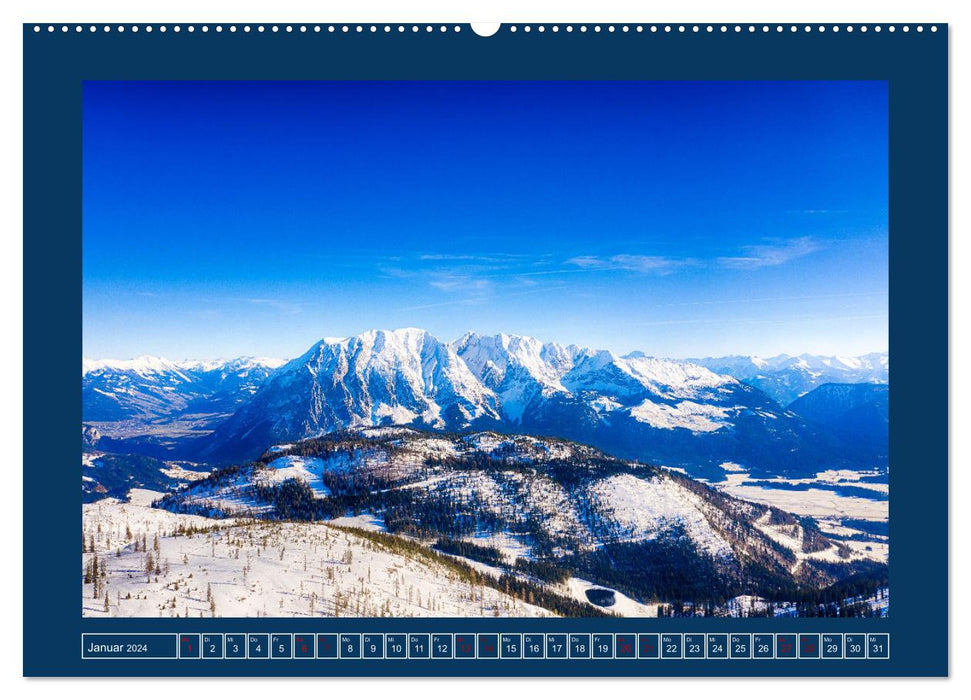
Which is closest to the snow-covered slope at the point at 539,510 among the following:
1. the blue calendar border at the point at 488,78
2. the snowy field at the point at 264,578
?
the snowy field at the point at 264,578

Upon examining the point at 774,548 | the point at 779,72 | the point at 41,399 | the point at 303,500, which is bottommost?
the point at 774,548

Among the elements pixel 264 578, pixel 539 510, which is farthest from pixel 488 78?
pixel 539 510

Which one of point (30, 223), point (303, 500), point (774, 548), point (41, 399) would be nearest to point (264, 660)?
point (41, 399)

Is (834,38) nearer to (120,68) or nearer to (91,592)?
(120,68)

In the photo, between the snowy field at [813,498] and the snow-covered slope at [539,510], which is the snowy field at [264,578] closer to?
the snow-covered slope at [539,510]

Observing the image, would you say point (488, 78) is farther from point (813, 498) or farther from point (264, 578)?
point (813, 498)

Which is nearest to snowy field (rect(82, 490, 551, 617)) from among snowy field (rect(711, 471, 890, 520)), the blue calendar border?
the blue calendar border

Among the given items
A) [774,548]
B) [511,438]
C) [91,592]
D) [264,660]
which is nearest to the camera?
[264,660]

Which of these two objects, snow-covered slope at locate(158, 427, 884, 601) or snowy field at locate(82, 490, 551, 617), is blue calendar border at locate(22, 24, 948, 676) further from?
snow-covered slope at locate(158, 427, 884, 601)

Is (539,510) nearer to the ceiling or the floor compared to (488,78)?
nearer to the floor
